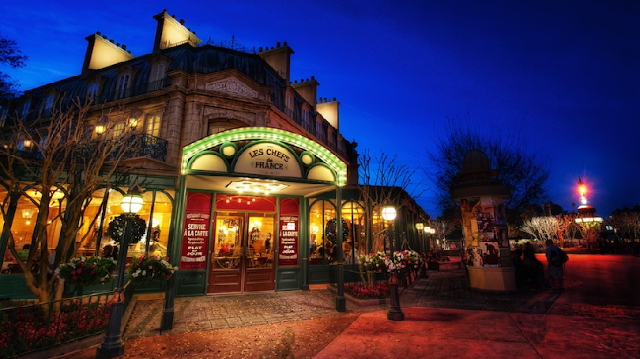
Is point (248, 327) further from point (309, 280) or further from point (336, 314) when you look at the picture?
point (309, 280)

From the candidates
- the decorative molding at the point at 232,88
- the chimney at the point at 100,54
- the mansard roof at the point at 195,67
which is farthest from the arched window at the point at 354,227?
the chimney at the point at 100,54

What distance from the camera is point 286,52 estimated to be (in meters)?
16.8

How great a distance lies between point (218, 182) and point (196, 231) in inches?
83.2

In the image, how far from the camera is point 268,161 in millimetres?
7363

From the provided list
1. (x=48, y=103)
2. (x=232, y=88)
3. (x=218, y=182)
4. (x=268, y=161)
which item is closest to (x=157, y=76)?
(x=232, y=88)

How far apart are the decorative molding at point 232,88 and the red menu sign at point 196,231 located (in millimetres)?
5644

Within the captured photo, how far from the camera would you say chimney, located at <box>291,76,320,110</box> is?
18.4 m

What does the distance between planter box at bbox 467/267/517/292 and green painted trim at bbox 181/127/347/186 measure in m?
5.92

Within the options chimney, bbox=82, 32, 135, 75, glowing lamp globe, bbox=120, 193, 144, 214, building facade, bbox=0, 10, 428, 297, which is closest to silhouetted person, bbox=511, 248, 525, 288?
building facade, bbox=0, 10, 428, 297

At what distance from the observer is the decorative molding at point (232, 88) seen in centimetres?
1278

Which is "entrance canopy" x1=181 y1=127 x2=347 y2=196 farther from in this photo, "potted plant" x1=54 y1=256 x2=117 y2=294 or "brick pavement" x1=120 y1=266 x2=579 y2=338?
"brick pavement" x1=120 y1=266 x2=579 y2=338

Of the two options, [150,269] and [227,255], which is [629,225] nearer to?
[227,255]

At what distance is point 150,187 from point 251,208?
10.8ft

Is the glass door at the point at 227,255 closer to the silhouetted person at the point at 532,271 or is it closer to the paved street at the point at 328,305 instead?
the paved street at the point at 328,305
